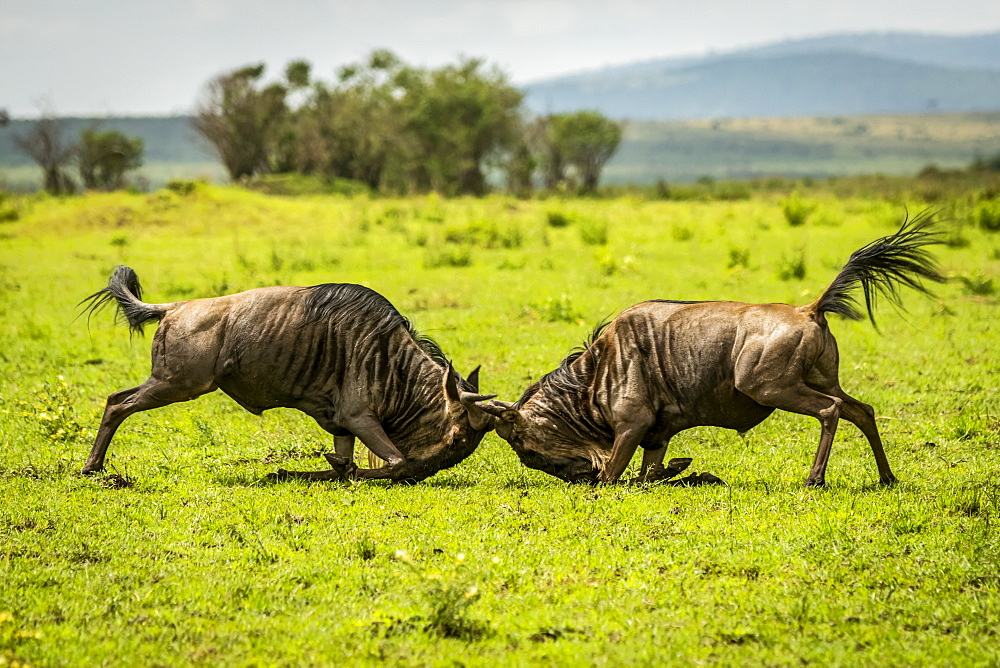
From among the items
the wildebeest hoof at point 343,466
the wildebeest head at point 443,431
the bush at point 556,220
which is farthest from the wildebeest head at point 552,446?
the bush at point 556,220

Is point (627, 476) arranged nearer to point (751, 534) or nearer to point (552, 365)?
point (751, 534)

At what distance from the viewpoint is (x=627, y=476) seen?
8242 mm

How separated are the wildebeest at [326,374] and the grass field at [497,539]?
0.36m

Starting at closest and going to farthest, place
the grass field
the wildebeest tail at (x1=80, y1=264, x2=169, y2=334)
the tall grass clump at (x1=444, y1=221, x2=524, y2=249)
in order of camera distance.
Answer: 1. the grass field
2. the wildebeest tail at (x1=80, y1=264, x2=169, y2=334)
3. the tall grass clump at (x1=444, y1=221, x2=524, y2=249)

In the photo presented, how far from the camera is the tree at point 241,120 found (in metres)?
51.2

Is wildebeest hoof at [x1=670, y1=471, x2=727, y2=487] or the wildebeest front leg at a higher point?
the wildebeest front leg

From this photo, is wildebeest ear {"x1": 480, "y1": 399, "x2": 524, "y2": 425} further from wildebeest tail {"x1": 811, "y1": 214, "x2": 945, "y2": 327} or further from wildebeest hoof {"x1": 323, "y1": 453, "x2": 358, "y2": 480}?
wildebeest tail {"x1": 811, "y1": 214, "x2": 945, "y2": 327}

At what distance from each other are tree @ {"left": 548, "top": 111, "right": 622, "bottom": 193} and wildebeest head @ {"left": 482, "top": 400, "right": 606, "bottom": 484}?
58.7 metres

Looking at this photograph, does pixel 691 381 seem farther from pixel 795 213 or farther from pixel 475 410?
pixel 795 213

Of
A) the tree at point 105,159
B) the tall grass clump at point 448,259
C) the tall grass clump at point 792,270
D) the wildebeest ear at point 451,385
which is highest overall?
the tree at point 105,159

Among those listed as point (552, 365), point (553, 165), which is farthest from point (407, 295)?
point (553, 165)

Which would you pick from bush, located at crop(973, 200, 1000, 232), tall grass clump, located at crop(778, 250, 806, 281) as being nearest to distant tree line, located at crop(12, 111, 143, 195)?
tall grass clump, located at crop(778, 250, 806, 281)

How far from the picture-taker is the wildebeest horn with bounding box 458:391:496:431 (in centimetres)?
725

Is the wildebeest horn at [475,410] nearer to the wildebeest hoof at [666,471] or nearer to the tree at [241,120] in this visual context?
the wildebeest hoof at [666,471]
